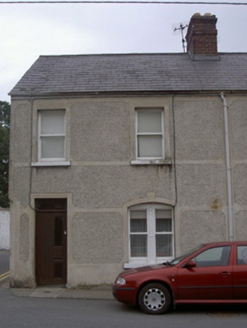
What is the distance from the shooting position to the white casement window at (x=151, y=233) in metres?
11.5

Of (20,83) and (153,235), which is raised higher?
(20,83)

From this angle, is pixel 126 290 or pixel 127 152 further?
pixel 127 152

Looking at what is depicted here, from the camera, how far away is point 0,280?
1269 centimetres

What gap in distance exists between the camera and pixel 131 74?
12.8m

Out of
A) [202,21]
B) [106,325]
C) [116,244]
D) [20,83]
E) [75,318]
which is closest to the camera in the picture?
[106,325]

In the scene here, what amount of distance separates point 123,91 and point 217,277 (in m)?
6.15

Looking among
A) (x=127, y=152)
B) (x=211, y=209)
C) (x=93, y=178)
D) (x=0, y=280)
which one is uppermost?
(x=127, y=152)

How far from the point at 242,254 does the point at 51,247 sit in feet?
18.6

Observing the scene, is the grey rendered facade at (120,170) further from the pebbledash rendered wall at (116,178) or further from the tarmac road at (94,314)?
the tarmac road at (94,314)

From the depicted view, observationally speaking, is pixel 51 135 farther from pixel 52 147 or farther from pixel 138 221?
pixel 138 221

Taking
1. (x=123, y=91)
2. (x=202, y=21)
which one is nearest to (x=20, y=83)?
(x=123, y=91)

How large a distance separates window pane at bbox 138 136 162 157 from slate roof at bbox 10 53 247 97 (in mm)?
1442

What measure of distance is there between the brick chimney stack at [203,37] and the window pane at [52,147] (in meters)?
5.69

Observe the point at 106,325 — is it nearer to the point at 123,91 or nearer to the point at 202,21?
the point at 123,91
